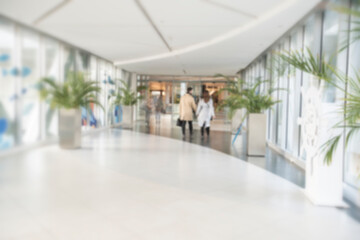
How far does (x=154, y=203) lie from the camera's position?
390 centimetres

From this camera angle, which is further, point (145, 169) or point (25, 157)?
point (25, 157)

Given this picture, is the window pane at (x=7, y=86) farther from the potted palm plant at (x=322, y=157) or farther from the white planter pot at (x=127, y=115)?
the white planter pot at (x=127, y=115)

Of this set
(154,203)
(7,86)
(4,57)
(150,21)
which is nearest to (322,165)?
(154,203)

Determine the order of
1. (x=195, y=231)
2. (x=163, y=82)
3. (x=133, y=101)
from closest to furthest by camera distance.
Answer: (x=195, y=231), (x=133, y=101), (x=163, y=82)

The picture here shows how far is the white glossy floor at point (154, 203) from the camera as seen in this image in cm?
305

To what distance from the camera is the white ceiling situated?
561cm

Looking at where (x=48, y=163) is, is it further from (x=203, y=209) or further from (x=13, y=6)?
(x=203, y=209)

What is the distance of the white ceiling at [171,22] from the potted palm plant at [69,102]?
1.28m

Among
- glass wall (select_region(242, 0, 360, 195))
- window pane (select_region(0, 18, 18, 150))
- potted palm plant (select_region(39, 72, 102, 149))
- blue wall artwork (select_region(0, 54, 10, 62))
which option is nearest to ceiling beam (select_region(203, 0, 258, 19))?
glass wall (select_region(242, 0, 360, 195))

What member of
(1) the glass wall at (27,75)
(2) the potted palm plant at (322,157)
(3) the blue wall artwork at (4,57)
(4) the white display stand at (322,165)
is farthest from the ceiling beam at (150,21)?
(3) the blue wall artwork at (4,57)

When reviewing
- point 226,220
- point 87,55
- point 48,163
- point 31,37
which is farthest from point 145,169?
point 87,55

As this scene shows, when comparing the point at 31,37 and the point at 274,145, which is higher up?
the point at 31,37

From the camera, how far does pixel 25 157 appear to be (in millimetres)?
6855

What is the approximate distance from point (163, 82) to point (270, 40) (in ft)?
40.5
